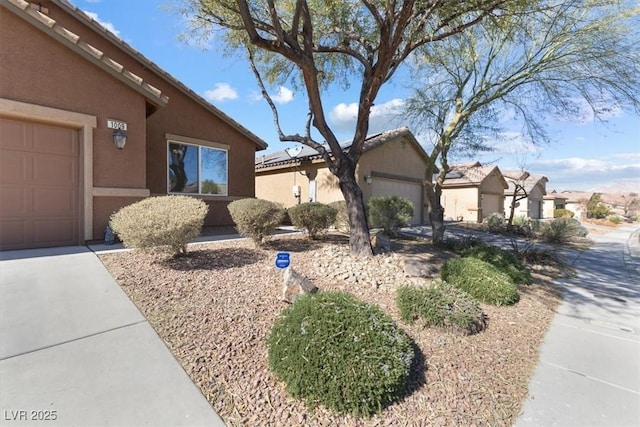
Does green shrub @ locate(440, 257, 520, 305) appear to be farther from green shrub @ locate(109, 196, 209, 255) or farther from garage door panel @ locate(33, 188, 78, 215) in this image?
garage door panel @ locate(33, 188, 78, 215)

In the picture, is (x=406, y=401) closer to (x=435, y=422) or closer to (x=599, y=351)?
(x=435, y=422)

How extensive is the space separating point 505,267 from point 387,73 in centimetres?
529

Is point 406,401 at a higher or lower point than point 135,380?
lower

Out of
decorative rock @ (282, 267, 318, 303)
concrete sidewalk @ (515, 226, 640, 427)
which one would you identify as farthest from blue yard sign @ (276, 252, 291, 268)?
concrete sidewalk @ (515, 226, 640, 427)

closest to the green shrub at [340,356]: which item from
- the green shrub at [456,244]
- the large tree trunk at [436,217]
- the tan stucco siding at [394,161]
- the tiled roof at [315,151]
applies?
the green shrub at [456,244]

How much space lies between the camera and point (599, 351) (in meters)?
3.97

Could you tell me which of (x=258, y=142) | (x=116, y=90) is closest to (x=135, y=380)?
(x=116, y=90)

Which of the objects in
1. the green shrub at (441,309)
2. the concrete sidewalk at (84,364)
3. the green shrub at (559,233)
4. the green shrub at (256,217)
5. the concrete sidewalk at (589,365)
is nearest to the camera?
the concrete sidewalk at (84,364)

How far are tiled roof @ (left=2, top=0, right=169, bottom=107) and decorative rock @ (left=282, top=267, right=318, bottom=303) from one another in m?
6.25

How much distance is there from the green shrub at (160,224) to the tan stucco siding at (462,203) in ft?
77.4

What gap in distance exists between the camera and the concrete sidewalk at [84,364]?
2316 millimetres

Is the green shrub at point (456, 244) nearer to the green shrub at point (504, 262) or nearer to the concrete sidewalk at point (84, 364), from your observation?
the green shrub at point (504, 262)

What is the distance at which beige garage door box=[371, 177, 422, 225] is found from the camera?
16109mm

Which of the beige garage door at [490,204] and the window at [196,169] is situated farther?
the beige garage door at [490,204]
